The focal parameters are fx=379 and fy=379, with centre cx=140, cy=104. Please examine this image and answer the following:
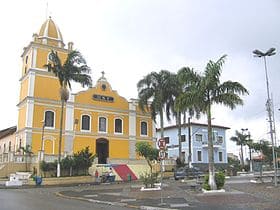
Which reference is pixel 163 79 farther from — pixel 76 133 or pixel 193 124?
pixel 193 124

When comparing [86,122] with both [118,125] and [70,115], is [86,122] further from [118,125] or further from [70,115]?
[118,125]

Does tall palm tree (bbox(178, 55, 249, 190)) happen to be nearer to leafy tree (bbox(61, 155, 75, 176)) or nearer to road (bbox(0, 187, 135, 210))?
road (bbox(0, 187, 135, 210))

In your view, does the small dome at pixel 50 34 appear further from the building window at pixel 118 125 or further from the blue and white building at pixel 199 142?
the blue and white building at pixel 199 142

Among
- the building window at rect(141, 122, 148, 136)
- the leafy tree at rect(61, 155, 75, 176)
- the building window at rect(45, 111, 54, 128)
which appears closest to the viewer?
the leafy tree at rect(61, 155, 75, 176)

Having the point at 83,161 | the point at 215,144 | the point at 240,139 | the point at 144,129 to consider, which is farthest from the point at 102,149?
the point at 240,139

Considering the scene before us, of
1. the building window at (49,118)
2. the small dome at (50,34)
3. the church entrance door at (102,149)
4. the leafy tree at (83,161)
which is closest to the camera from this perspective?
the leafy tree at (83,161)

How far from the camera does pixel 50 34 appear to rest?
169 feet

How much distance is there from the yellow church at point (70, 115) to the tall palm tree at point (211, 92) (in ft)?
85.4

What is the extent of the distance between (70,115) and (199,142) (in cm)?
2600

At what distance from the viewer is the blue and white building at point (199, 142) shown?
64.6 m

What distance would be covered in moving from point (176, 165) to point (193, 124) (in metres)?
19.3

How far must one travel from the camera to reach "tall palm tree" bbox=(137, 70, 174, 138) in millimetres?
45938

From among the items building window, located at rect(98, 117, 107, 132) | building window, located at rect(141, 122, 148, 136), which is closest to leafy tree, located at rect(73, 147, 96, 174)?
building window, located at rect(98, 117, 107, 132)

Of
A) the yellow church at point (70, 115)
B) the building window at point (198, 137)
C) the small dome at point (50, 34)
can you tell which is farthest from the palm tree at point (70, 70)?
the building window at point (198, 137)
